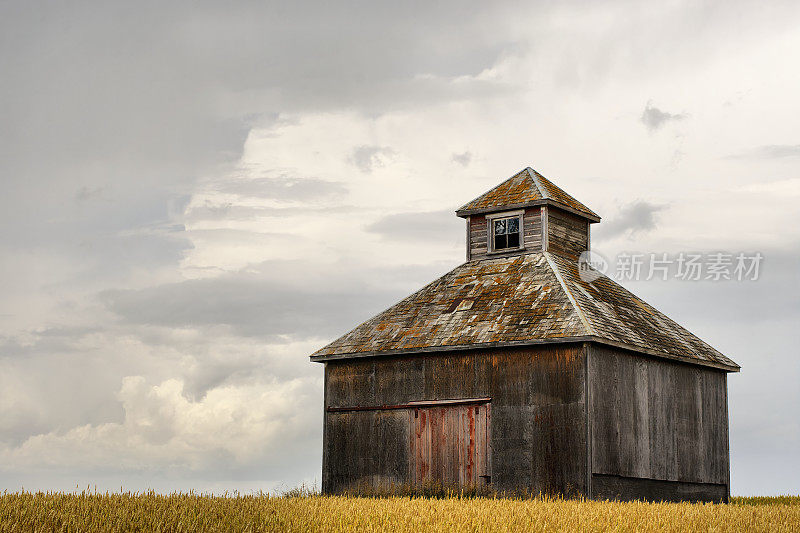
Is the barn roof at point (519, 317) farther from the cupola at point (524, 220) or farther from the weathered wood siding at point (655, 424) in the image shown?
the weathered wood siding at point (655, 424)

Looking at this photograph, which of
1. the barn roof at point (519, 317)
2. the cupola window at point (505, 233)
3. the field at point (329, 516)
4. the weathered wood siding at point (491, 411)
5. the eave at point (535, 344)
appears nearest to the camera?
the field at point (329, 516)

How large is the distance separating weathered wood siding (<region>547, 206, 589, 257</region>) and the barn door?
22.0 feet

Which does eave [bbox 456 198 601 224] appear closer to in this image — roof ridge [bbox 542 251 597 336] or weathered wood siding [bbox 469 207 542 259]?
weathered wood siding [bbox 469 207 542 259]

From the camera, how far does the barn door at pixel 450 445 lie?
26984 mm

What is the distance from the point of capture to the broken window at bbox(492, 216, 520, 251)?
32.1 m

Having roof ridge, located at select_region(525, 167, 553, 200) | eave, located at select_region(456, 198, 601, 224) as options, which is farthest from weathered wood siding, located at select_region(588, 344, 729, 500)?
roof ridge, located at select_region(525, 167, 553, 200)

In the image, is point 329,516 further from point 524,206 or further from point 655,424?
point 524,206

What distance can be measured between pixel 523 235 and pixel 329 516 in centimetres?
1531

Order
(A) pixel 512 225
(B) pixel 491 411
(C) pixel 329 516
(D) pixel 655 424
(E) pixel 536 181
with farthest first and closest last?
(E) pixel 536 181 < (A) pixel 512 225 < (D) pixel 655 424 < (B) pixel 491 411 < (C) pixel 329 516

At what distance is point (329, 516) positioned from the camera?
61.0 ft

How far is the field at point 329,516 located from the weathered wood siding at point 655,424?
12.5 feet

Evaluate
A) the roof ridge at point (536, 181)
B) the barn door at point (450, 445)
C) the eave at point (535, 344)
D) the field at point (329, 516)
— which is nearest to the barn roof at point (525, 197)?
the roof ridge at point (536, 181)

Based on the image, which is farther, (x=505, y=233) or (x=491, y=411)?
(x=505, y=233)

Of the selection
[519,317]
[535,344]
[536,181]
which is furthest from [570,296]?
[536,181]
